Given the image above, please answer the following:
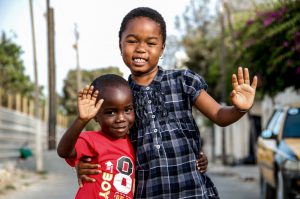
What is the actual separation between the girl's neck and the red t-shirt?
315mm

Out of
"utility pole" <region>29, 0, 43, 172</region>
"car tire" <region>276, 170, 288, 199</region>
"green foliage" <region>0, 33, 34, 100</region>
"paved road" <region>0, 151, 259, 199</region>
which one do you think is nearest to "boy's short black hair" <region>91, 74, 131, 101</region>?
"car tire" <region>276, 170, 288, 199</region>

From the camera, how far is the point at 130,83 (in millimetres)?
3670

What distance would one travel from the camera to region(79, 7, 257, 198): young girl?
11.1 ft

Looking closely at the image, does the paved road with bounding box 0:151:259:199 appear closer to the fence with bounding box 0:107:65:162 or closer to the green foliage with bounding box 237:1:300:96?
the fence with bounding box 0:107:65:162

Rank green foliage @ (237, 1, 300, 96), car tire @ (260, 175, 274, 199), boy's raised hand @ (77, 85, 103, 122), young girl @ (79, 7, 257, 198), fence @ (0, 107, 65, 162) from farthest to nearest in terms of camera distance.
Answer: fence @ (0, 107, 65, 162) → green foliage @ (237, 1, 300, 96) → car tire @ (260, 175, 274, 199) → young girl @ (79, 7, 257, 198) → boy's raised hand @ (77, 85, 103, 122)

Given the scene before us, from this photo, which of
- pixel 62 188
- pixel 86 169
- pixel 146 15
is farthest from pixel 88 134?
pixel 62 188

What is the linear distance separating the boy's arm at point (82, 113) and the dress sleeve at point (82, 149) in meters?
0.12

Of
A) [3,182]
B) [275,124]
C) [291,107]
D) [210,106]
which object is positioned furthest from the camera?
[3,182]

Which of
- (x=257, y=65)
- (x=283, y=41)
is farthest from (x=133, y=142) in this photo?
(x=257, y=65)

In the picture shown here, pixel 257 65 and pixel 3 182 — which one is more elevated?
pixel 257 65

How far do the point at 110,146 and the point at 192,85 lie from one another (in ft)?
1.74

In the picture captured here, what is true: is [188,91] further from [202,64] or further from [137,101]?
[202,64]

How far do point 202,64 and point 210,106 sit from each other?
109 ft

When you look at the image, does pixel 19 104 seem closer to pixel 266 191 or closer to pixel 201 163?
pixel 266 191
